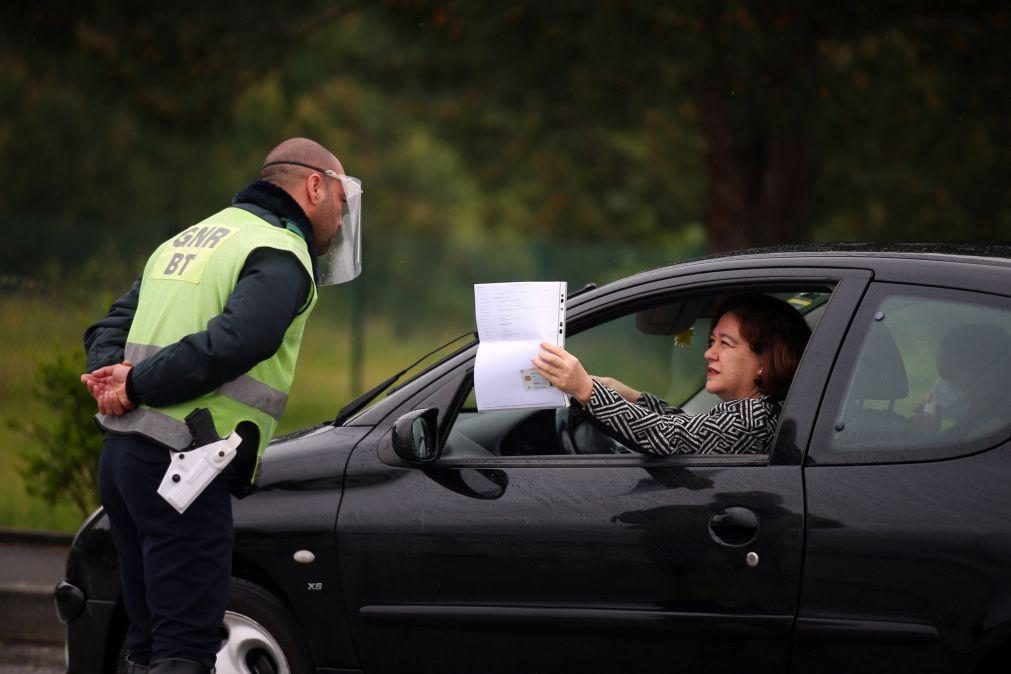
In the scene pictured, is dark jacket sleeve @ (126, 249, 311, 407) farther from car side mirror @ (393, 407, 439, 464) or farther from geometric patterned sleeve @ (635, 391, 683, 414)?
geometric patterned sleeve @ (635, 391, 683, 414)

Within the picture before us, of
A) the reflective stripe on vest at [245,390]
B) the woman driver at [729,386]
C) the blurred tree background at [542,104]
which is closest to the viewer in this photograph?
the reflective stripe on vest at [245,390]

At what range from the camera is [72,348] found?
7.87 metres

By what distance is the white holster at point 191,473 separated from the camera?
3.57 m

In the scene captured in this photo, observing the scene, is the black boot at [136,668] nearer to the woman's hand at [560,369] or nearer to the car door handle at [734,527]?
the woman's hand at [560,369]

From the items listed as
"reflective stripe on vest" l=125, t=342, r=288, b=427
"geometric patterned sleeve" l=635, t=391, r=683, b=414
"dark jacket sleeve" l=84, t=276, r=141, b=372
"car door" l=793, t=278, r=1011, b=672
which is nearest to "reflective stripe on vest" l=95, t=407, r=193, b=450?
"reflective stripe on vest" l=125, t=342, r=288, b=427

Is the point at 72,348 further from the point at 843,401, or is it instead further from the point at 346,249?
the point at 843,401

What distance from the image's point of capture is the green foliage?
283 inches

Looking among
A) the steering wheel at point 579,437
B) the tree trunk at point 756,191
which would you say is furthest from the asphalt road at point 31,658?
the tree trunk at point 756,191

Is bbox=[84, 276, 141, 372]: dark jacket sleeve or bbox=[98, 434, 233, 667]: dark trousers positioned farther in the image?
bbox=[84, 276, 141, 372]: dark jacket sleeve

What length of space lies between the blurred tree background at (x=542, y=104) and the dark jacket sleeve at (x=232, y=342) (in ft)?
13.8

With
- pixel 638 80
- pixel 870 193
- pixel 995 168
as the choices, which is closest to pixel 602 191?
pixel 870 193

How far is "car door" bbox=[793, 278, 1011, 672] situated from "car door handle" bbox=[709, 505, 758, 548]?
146 millimetres

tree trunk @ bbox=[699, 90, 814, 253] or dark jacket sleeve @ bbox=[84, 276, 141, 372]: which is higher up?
tree trunk @ bbox=[699, 90, 814, 253]

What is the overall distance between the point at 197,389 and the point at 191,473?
206 mm
